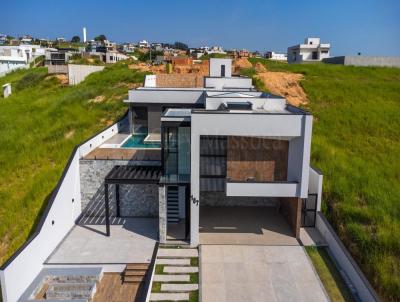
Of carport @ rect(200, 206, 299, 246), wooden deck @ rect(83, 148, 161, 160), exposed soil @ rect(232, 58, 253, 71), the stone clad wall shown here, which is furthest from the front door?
exposed soil @ rect(232, 58, 253, 71)

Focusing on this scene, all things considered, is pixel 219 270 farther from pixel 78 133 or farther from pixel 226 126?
pixel 78 133

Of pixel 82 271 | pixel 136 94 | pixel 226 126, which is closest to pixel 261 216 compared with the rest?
pixel 226 126

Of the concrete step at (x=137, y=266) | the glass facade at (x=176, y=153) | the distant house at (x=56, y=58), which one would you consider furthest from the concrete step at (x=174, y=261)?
the distant house at (x=56, y=58)

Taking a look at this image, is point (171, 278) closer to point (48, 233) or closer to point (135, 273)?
point (135, 273)

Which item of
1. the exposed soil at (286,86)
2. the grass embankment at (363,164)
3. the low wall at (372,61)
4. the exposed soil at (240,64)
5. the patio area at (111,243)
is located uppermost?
the low wall at (372,61)

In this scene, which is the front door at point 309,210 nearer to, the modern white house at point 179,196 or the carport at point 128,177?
the modern white house at point 179,196

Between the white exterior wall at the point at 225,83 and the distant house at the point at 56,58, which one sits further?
the distant house at the point at 56,58
